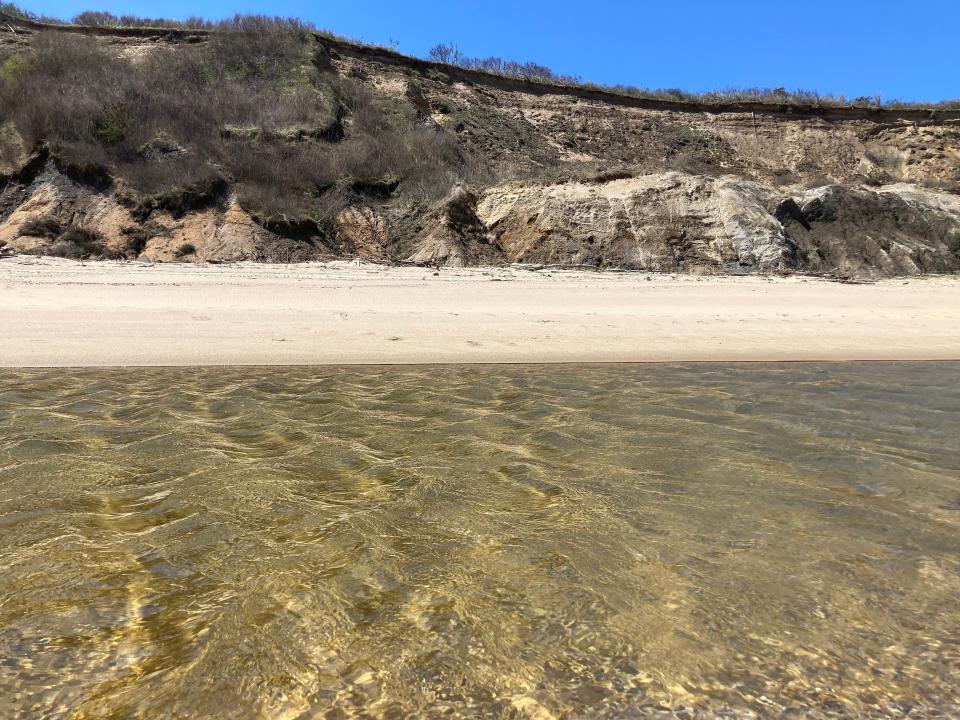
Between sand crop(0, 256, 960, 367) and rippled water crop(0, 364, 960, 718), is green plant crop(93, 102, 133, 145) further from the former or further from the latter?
rippled water crop(0, 364, 960, 718)

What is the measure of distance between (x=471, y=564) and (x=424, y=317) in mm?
5476

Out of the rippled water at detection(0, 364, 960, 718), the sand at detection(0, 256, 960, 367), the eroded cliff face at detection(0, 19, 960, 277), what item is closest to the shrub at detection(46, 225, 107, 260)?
the eroded cliff face at detection(0, 19, 960, 277)

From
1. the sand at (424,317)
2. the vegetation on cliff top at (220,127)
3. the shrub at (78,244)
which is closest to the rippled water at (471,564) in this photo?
the sand at (424,317)

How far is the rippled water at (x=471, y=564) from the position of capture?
1.42 metres

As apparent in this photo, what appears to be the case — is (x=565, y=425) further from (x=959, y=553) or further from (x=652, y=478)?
(x=959, y=553)

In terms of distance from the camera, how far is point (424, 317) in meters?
7.27

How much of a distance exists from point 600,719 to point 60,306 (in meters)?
7.49

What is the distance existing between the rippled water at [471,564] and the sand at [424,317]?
221 centimetres

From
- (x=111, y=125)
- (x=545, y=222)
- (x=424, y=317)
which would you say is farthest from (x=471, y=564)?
(x=111, y=125)

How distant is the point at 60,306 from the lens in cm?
671

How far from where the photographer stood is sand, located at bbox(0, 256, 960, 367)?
5.85m

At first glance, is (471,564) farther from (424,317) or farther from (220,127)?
(220,127)

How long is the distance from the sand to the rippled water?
2.21 meters

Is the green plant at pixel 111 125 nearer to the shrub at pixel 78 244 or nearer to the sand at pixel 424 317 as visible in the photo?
the shrub at pixel 78 244
